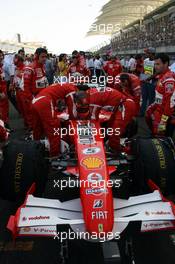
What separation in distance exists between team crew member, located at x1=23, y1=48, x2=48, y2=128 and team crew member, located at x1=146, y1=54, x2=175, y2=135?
2547 millimetres

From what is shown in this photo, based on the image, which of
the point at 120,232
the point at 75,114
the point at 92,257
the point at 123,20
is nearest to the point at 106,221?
the point at 120,232

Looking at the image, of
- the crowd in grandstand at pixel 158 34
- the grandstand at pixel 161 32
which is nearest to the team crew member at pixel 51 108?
the grandstand at pixel 161 32

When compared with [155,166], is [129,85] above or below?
above

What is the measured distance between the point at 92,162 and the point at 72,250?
79cm

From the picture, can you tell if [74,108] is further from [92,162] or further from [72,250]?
[72,250]

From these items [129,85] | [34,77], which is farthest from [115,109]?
[34,77]

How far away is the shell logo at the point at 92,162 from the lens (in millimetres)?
3467

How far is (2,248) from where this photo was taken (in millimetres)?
3428

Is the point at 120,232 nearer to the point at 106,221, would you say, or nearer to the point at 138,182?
the point at 106,221

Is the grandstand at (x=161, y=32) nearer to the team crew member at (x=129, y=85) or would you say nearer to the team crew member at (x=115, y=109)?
the team crew member at (x=129, y=85)

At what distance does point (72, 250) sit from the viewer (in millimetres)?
3289

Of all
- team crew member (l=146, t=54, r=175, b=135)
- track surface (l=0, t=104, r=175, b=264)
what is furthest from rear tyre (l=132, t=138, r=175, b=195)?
team crew member (l=146, t=54, r=175, b=135)

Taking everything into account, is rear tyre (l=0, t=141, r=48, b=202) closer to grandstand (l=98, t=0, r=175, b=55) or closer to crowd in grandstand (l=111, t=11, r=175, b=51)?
grandstand (l=98, t=0, r=175, b=55)

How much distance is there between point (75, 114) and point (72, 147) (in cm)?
41
